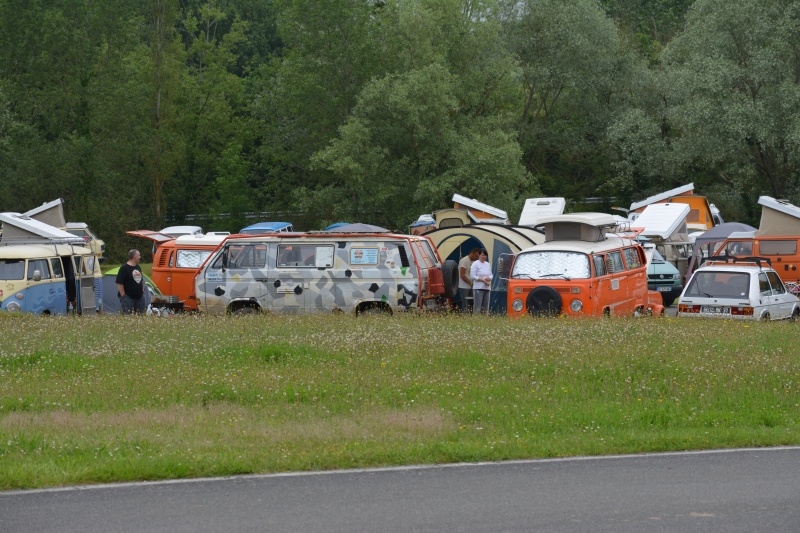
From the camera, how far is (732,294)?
19312 millimetres

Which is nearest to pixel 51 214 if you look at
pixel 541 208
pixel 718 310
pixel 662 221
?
pixel 541 208

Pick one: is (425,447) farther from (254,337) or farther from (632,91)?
(632,91)

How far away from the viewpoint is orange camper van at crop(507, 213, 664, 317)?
18469mm

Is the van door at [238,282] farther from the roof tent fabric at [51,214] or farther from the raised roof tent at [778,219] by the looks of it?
the roof tent fabric at [51,214]

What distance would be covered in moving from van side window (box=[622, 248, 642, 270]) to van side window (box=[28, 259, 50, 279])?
12.2 m

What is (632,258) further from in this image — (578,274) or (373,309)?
(373,309)

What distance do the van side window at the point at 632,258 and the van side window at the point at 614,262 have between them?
0.96 ft

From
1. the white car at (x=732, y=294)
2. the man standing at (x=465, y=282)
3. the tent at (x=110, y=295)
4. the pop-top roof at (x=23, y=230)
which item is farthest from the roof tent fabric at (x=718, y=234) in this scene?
the pop-top roof at (x=23, y=230)

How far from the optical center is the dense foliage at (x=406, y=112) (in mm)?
42000

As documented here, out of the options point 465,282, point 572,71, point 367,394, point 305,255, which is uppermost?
point 572,71

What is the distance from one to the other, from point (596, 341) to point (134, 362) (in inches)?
248

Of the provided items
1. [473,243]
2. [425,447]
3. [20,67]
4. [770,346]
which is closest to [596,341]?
[770,346]

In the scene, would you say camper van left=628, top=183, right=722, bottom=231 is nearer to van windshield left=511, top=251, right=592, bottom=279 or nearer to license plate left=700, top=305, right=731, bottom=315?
license plate left=700, top=305, right=731, bottom=315

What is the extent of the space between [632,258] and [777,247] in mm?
8508
